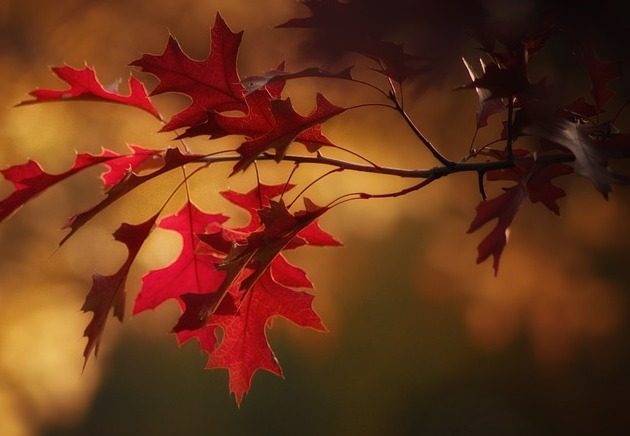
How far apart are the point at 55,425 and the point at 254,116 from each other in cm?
183

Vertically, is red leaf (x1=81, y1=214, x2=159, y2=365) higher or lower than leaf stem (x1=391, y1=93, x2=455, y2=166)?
lower

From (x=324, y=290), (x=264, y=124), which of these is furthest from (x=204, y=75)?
(x=324, y=290)

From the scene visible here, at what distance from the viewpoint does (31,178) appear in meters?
0.59

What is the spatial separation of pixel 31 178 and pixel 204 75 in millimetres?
137

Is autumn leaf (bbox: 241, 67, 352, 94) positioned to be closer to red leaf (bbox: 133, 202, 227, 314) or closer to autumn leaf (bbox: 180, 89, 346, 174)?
autumn leaf (bbox: 180, 89, 346, 174)

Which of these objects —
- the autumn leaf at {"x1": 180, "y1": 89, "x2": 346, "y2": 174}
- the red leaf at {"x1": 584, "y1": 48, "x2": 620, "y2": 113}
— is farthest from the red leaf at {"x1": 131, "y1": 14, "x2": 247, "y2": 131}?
the red leaf at {"x1": 584, "y1": 48, "x2": 620, "y2": 113}

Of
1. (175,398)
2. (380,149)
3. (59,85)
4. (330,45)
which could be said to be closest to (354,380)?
(175,398)

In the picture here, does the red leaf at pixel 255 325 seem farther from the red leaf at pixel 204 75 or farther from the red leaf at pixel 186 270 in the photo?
the red leaf at pixel 204 75

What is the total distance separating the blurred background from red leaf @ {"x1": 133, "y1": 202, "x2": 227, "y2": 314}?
151cm

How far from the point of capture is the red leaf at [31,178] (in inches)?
22.7

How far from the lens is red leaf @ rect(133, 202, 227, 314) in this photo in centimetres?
67

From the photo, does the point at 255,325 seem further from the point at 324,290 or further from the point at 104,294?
the point at 324,290

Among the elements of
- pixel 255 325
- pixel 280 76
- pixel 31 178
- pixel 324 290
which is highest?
pixel 280 76

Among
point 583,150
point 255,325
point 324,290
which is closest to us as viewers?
point 583,150
